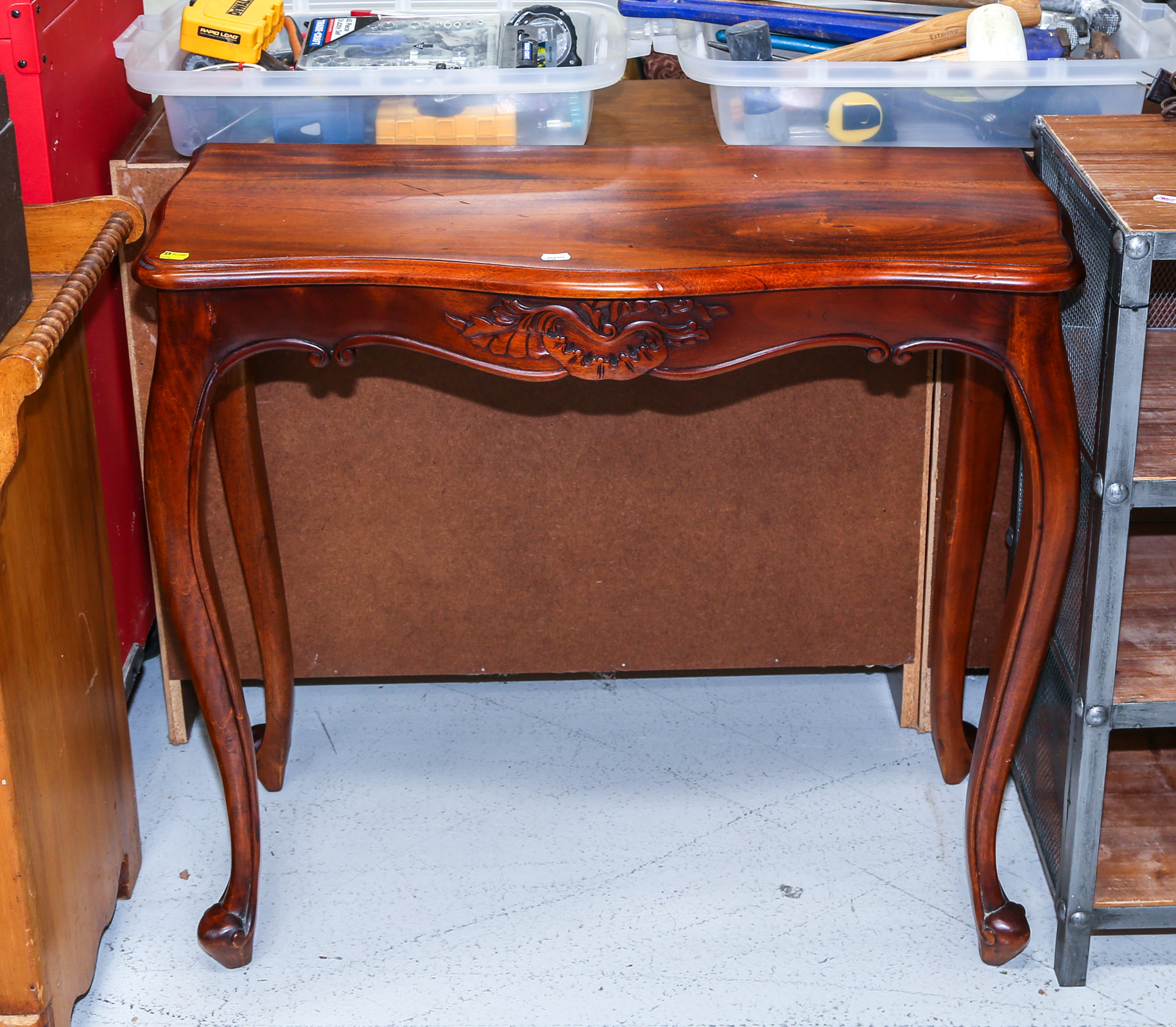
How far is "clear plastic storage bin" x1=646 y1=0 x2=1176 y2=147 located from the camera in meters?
1.40

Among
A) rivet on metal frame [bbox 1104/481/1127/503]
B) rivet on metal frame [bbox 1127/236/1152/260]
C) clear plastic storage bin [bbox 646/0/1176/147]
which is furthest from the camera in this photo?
clear plastic storage bin [bbox 646/0/1176/147]

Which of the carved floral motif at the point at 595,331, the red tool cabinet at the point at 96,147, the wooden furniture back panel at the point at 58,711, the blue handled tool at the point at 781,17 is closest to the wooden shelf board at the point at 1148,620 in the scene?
the carved floral motif at the point at 595,331

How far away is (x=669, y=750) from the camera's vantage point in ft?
5.97

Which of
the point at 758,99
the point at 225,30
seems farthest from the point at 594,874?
the point at 225,30

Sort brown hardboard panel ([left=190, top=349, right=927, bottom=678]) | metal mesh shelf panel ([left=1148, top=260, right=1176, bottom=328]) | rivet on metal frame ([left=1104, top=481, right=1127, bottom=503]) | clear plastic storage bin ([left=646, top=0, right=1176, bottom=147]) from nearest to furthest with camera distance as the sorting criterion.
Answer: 1. rivet on metal frame ([left=1104, top=481, right=1127, bottom=503])
2. clear plastic storage bin ([left=646, top=0, right=1176, bottom=147])
3. metal mesh shelf panel ([left=1148, top=260, right=1176, bottom=328])
4. brown hardboard panel ([left=190, top=349, right=927, bottom=678])

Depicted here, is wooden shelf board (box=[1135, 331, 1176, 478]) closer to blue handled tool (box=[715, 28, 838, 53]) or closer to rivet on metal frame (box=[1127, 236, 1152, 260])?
rivet on metal frame (box=[1127, 236, 1152, 260])

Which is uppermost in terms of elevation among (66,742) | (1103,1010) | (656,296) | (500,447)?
(656,296)

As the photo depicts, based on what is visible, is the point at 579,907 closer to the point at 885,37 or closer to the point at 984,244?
the point at 984,244

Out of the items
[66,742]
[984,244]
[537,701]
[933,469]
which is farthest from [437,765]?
A: [984,244]

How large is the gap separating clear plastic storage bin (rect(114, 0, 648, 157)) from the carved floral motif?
1.11 feet

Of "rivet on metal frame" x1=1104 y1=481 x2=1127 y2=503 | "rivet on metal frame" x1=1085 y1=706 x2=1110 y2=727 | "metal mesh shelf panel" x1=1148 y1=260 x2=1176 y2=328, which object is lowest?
"rivet on metal frame" x1=1085 y1=706 x2=1110 y2=727

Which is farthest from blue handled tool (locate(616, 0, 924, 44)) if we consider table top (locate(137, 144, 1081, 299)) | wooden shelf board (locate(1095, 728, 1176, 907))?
wooden shelf board (locate(1095, 728, 1176, 907))

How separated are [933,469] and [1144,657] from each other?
0.40m

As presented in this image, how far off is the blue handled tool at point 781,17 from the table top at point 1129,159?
8.7 inches
